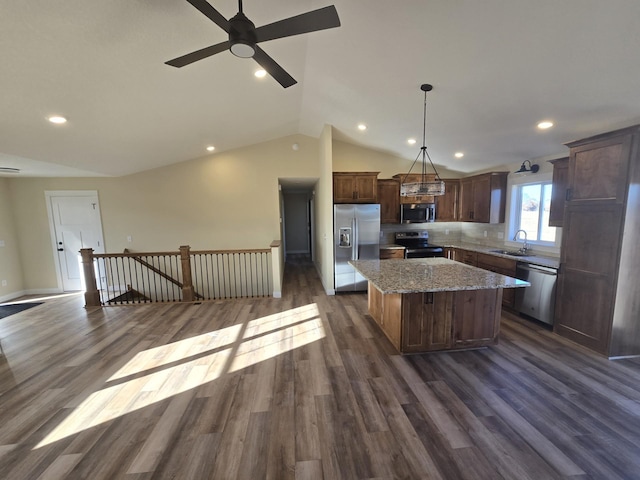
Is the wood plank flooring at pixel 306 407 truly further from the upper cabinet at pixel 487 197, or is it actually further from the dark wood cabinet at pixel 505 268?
the upper cabinet at pixel 487 197

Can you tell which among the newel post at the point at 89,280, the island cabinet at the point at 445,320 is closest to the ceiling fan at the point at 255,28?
the island cabinet at the point at 445,320

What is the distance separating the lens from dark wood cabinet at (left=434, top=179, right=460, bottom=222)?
5.59 m

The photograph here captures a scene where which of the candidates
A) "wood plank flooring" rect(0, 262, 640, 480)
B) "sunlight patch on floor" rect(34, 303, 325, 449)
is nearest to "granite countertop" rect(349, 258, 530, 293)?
"wood plank flooring" rect(0, 262, 640, 480)

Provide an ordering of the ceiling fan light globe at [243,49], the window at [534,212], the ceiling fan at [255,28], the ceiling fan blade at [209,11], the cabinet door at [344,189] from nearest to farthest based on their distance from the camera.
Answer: the ceiling fan blade at [209,11], the ceiling fan at [255,28], the ceiling fan light globe at [243,49], the window at [534,212], the cabinet door at [344,189]

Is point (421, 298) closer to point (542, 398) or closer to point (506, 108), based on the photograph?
point (542, 398)

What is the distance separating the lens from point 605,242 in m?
2.73

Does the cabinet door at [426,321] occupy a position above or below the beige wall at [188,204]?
below

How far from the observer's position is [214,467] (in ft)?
5.39

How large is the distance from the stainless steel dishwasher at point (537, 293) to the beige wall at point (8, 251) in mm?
9340

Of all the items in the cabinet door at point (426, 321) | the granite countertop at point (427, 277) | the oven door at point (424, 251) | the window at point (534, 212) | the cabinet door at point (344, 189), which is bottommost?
the cabinet door at point (426, 321)

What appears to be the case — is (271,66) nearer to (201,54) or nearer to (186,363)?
(201,54)

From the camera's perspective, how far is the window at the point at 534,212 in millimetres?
4109

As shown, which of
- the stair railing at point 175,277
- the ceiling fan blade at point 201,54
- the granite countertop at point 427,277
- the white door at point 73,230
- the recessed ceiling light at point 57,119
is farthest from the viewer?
the stair railing at point 175,277

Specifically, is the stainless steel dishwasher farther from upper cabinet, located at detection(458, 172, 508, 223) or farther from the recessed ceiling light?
the recessed ceiling light
